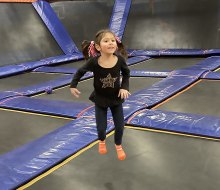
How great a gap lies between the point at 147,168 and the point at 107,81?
0.60 m

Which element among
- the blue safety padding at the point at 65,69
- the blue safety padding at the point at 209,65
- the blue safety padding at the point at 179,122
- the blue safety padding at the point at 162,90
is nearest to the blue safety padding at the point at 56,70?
the blue safety padding at the point at 65,69

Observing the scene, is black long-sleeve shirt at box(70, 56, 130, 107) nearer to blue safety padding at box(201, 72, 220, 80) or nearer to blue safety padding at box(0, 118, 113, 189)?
blue safety padding at box(0, 118, 113, 189)

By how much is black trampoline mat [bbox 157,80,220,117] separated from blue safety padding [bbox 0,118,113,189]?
87cm

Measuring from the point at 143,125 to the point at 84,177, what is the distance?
2.92 ft

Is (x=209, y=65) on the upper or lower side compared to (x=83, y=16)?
lower

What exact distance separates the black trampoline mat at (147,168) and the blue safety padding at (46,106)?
2.61 ft

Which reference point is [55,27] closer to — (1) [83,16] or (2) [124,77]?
(1) [83,16]

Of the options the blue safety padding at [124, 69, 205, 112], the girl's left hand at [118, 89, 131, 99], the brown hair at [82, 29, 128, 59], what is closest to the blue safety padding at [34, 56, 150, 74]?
the blue safety padding at [124, 69, 205, 112]

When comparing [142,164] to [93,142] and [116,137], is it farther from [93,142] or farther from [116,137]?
[93,142]

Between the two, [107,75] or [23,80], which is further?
[23,80]

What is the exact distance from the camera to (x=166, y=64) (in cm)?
569

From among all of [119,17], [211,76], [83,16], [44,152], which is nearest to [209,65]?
[211,76]

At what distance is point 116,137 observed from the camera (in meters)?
1.85

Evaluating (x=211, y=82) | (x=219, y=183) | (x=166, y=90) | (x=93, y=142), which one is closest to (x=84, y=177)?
(x=93, y=142)
